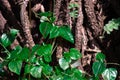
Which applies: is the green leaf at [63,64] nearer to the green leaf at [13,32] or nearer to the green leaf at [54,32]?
the green leaf at [54,32]

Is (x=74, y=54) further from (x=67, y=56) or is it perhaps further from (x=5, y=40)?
(x=5, y=40)

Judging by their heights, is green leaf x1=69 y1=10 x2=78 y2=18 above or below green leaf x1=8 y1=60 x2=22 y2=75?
above

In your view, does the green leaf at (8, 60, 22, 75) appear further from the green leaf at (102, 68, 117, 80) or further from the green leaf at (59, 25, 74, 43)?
the green leaf at (102, 68, 117, 80)

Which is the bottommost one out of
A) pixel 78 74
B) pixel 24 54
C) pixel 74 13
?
pixel 78 74

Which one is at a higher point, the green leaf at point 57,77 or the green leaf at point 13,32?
the green leaf at point 13,32

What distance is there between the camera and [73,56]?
148 centimetres

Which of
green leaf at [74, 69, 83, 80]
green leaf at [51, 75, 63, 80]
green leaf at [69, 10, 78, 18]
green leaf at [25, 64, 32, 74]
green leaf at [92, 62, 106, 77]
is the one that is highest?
green leaf at [69, 10, 78, 18]

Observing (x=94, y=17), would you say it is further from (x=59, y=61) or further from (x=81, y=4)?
(x=59, y=61)

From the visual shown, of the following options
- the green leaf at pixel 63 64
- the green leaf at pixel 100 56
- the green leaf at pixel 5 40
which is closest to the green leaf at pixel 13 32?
the green leaf at pixel 5 40

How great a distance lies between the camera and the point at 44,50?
56.3 inches

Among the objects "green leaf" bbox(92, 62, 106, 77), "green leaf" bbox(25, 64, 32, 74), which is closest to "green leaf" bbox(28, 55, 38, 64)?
"green leaf" bbox(25, 64, 32, 74)

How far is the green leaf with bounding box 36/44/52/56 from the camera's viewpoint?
142 cm

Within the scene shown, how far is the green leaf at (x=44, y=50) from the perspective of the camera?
1.42m

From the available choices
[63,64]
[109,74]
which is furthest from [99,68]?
[63,64]
